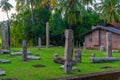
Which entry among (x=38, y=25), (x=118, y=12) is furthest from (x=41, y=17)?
(x=118, y=12)

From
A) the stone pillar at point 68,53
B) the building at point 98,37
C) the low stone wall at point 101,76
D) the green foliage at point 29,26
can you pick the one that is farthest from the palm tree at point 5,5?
the low stone wall at point 101,76

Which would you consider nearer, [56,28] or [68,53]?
[68,53]

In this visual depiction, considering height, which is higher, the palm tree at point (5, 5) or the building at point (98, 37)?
the palm tree at point (5, 5)

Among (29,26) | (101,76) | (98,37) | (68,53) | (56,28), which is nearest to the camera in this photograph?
(101,76)

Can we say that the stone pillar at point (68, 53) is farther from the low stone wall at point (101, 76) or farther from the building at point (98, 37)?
the building at point (98, 37)

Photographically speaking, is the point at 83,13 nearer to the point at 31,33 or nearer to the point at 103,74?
the point at 31,33

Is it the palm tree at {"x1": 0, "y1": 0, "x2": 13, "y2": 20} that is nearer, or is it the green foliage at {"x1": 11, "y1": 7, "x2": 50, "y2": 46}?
the green foliage at {"x1": 11, "y1": 7, "x2": 50, "y2": 46}

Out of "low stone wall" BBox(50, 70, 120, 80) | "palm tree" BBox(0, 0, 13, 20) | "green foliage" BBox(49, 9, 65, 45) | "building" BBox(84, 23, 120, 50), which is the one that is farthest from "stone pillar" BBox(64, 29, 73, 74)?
"palm tree" BBox(0, 0, 13, 20)

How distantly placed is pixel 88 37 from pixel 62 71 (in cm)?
3279

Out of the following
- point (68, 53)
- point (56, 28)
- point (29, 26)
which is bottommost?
point (68, 53)

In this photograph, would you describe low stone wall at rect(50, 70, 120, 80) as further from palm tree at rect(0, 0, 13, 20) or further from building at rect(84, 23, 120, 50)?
palm tree at rect(0, 0, 13, 20)

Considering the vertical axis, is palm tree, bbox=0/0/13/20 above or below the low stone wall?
above

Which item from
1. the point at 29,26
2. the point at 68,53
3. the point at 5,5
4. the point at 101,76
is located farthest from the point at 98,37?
the point at 101,76

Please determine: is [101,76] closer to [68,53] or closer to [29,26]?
[68,53]
